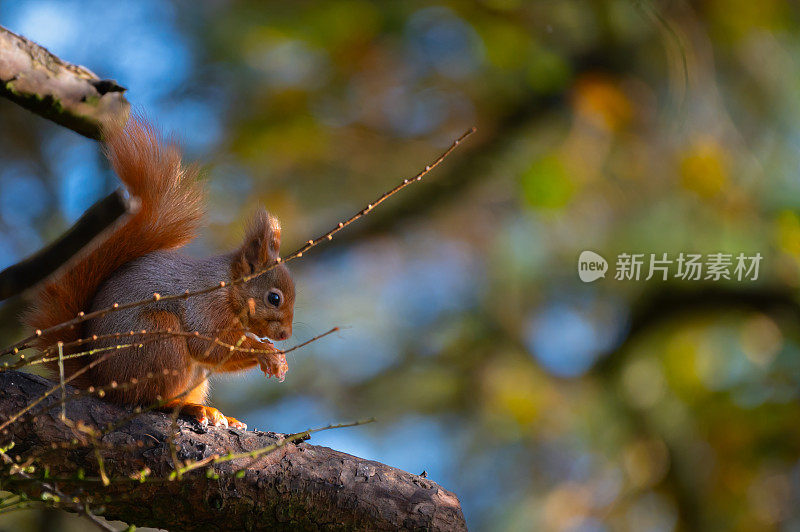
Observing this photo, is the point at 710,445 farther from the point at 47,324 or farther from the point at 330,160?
the point at 47,324

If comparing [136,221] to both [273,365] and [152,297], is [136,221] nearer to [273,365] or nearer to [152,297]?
[152,297]

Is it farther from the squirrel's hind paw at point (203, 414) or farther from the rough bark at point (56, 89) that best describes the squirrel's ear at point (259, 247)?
the rough bark at point (56, 89)

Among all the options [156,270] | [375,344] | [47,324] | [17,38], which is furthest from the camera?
[375,344]

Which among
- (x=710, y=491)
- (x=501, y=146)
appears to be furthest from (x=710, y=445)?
(x=501, y=146)

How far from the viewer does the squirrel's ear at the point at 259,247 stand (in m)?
2.55

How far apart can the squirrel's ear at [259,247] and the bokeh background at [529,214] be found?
207cm

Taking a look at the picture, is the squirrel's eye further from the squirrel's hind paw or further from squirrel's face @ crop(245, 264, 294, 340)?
the squirrel's hind paw

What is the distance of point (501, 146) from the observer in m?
5.38

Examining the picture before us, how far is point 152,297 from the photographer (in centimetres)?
222

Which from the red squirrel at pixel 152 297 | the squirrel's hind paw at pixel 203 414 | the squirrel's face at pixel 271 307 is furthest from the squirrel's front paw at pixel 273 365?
the squirrel's hind paw at pixel 203 414

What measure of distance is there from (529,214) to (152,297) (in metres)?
3.91

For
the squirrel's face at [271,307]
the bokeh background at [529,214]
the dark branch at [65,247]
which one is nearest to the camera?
the dark branch at [65,247]

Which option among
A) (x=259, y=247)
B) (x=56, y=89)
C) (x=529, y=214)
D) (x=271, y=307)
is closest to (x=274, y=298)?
(x=271, y=307)

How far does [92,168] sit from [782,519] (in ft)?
16.3
